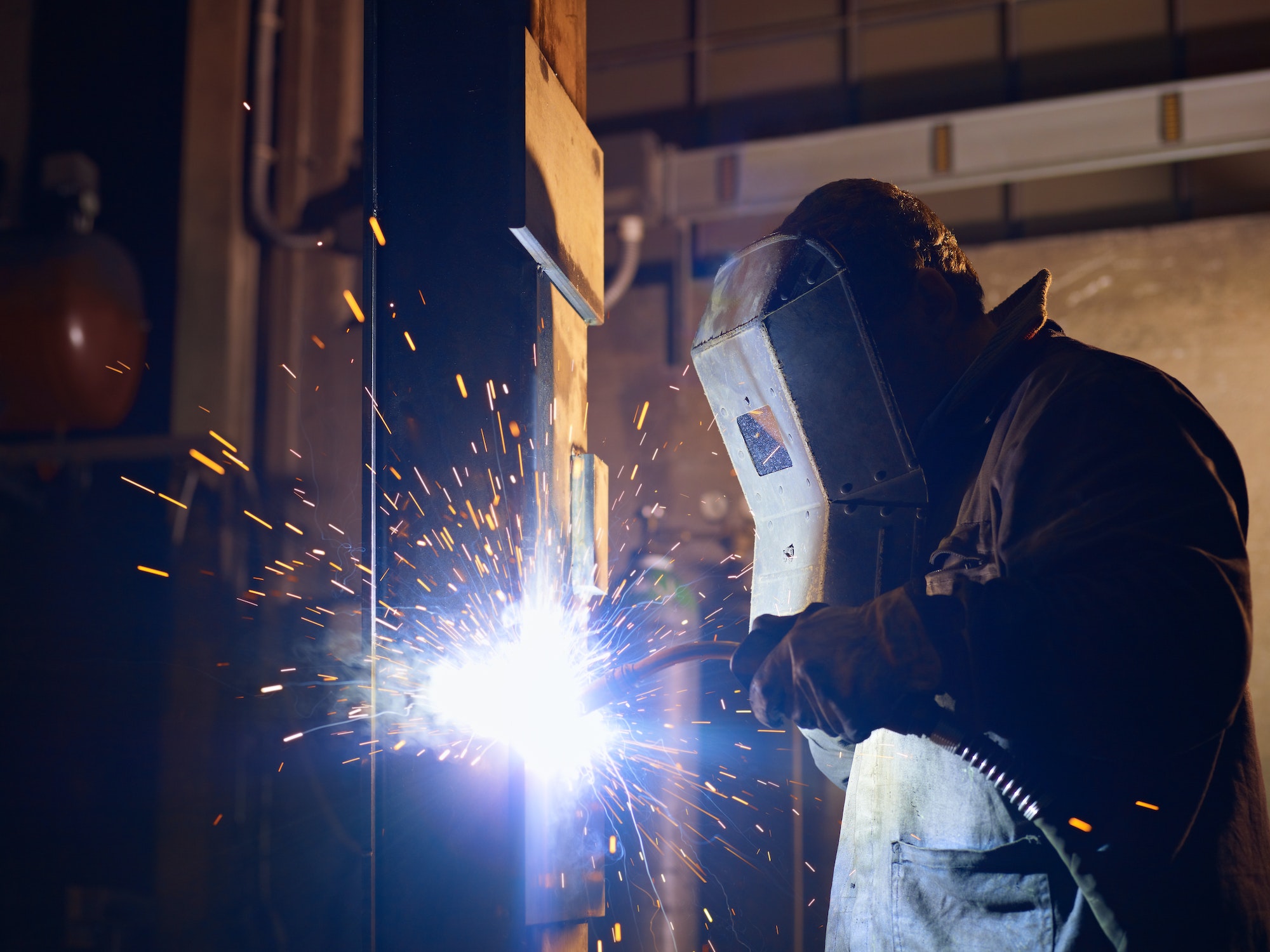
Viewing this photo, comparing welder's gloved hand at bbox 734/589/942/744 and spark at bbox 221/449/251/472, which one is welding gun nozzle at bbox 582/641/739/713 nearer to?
welder's gloved hand at bbox 734/589/942/744

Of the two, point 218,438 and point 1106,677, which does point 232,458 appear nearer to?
point 218,438

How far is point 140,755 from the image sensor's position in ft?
17.4

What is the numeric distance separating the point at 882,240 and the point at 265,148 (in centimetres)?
553

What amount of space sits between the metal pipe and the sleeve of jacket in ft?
18.2

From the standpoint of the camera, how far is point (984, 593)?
1.20 m

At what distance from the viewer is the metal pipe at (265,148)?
5.98 metres

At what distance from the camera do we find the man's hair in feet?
5.21

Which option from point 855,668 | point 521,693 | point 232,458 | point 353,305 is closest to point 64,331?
point 232,458

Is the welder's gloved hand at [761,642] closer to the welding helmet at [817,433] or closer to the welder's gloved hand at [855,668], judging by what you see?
the welder's gloved hand at [855,668]

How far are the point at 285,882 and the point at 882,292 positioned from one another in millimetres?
5142

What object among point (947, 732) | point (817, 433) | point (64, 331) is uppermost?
point (64, 331)

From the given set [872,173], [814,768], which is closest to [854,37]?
[872,173]

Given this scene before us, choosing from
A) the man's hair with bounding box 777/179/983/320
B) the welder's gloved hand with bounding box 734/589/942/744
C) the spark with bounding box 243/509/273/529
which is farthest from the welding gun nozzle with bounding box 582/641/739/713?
the spark with bounding box 243/509/273/529

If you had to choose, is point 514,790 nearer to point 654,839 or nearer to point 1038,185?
point 654,839
